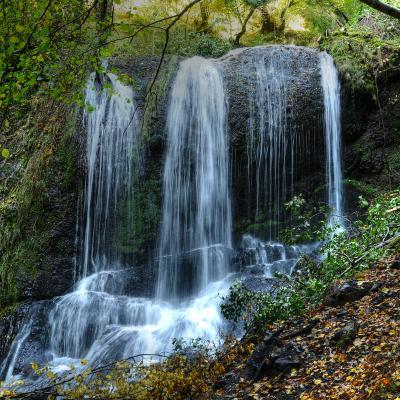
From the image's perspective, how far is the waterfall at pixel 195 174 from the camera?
34.3 ft

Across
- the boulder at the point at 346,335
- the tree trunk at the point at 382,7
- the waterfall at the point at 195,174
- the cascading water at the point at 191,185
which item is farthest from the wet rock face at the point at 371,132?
the tree trunk at the point at 382,7

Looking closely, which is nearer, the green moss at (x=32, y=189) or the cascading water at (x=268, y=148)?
the green moss at (x=32, y=189)

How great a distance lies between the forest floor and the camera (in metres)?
3.75

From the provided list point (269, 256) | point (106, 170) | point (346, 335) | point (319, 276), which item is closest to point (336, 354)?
point (346, 335)

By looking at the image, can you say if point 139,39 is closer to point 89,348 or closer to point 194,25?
point 194,25

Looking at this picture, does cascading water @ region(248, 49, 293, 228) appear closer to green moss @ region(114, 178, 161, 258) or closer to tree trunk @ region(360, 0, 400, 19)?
green moss @ region(114, 178, 161, 258)

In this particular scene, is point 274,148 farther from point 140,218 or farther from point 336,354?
point 336,354

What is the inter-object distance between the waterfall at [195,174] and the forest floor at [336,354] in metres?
4.76

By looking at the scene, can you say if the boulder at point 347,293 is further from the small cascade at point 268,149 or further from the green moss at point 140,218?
the green moss at point 140,218

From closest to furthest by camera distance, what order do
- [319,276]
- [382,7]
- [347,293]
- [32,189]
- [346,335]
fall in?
[382,7]
[346,335]
[347,293]
[319,276]
[32,189]

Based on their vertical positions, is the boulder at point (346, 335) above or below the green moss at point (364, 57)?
below

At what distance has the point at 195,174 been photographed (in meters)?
10.8

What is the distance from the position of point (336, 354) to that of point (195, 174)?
22.4 ft

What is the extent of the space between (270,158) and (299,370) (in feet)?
23.6
